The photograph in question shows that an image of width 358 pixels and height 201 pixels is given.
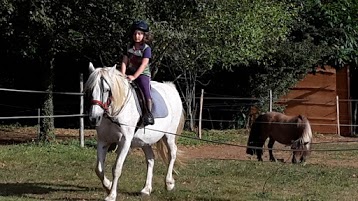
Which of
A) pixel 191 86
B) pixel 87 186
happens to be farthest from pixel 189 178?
pixel 191 86

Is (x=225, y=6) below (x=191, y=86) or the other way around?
the other way around

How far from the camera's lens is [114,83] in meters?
7.65

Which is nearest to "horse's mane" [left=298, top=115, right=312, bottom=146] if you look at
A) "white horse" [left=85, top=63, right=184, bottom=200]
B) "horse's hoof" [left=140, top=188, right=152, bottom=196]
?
"white horse" [left=85, top=63, right=184, bottom=200]

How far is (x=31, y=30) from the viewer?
563 inches

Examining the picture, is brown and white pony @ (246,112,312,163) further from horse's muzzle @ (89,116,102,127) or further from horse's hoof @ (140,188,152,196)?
horse's muzzle @ (89,116,102,127)

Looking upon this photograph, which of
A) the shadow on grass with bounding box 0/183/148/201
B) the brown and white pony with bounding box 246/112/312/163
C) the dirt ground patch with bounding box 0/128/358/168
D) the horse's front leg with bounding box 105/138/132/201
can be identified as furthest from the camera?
the dirt ground patch with bounding box 0/128/358/168

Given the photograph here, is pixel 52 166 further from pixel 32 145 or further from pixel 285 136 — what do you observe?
pixel 285 136

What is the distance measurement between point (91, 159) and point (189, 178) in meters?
3.13

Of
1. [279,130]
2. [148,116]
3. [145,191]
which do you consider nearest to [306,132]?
[279,130]

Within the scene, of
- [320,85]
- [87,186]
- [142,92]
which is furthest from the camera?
[320,85]

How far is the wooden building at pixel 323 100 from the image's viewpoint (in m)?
24.8

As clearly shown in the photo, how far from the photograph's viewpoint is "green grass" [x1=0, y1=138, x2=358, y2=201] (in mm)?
8625

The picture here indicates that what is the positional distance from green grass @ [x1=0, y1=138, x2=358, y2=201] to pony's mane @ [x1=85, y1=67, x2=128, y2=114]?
51.0 inches

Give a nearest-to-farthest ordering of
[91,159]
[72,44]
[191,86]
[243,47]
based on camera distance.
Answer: [91,159] → [72,44] → [243,47] → [191,86]
